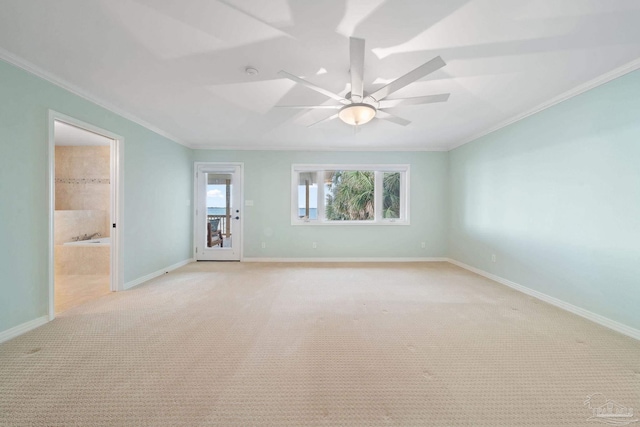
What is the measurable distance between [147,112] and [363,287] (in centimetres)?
381

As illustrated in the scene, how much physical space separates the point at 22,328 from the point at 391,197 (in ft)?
17.8

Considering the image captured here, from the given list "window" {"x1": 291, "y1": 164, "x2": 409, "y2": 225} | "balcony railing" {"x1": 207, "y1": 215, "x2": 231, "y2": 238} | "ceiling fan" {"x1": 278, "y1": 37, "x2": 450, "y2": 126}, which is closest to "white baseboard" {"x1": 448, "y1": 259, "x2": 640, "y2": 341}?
"window" {"x1": 291, "y1": 164, "x2": 409, "y2": 225}

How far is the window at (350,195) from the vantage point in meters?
5.13

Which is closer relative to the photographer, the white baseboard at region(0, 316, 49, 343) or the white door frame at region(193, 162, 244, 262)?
the white baseboard at region(0, 316, 49, 343)

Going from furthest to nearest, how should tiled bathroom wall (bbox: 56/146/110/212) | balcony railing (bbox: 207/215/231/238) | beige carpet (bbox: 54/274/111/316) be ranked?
balcony railing (bbox: 207/215/231/238), tiled bathroom wall (bbox: 56/146/110/212), beige carpet (bbox: 54/274/111/316)

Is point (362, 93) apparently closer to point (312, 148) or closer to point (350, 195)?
point (312, 148)

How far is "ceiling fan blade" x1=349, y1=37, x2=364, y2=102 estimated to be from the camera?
1.46m

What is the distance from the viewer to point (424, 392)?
1470 millimetres

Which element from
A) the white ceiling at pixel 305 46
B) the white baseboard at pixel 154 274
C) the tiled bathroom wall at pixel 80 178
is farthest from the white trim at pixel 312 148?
the white baseboard at pixel 154 274

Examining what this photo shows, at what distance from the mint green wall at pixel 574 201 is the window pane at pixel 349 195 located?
7.04 ft

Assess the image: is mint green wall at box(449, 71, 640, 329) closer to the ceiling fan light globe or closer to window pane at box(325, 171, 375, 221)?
window pane at box(325, 171, 375, 221)

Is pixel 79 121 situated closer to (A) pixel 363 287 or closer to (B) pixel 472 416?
(A) pixel 363 287

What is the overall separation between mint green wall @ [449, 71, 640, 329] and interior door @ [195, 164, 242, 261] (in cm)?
462

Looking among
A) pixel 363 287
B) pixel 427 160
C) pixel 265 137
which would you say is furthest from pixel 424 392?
pixel 427 160
